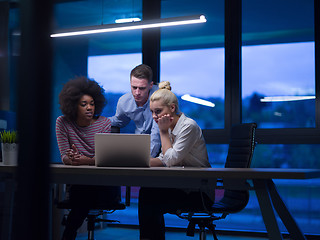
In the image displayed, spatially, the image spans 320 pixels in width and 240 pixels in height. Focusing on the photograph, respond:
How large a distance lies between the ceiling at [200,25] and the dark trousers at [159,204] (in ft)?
8.21

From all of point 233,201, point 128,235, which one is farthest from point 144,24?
point 128,235

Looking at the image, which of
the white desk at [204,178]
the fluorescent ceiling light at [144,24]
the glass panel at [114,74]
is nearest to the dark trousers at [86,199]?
the white desk at [204,178]

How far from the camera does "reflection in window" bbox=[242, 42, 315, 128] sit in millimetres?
4219

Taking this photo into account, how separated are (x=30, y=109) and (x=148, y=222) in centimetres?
223

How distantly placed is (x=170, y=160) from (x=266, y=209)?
2.30 ft

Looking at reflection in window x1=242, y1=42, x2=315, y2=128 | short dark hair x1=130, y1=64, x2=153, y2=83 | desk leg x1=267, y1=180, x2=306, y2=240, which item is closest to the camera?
desk leg x1=267, y1=180, x2=306, y2=240

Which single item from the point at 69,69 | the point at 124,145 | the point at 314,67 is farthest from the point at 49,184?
the point at 69,69

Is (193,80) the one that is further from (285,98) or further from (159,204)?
(159,204)

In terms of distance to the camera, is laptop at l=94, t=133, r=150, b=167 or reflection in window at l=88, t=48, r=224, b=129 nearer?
laptop at l=94, t=133, r=150, b=167

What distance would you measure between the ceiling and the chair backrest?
193cm

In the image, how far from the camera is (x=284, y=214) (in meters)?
2.05

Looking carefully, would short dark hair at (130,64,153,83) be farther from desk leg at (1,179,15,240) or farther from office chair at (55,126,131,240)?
desk leg at (1,179,15,240)

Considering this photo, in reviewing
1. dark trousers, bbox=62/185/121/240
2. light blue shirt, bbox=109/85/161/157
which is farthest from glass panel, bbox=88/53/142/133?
dark trousers, bbox=62/185/121/240

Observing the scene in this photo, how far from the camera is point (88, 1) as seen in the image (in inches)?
205
